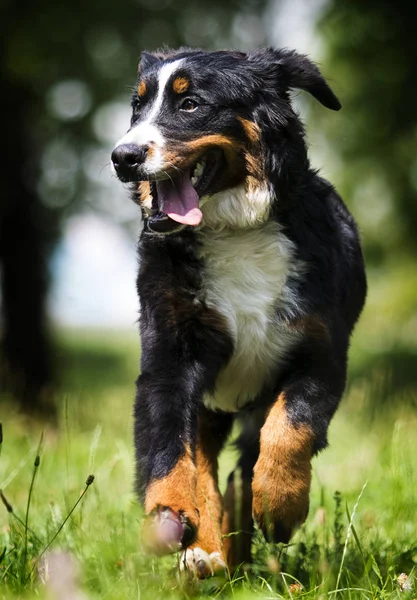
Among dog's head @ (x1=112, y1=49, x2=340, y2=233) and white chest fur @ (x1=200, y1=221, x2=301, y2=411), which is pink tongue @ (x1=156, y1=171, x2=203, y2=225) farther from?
white chest fur @ (x1=200, y1=221, x2=301, y2=411)

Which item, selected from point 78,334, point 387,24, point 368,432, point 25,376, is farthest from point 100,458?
point 78,334

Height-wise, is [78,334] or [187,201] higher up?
[187,201]

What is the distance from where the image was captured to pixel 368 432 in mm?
6254

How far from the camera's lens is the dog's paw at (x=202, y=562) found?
3.36 meters

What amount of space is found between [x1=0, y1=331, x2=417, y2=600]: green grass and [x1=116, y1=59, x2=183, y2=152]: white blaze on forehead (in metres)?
1.06

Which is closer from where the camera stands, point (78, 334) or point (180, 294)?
Result: point (180, 294)

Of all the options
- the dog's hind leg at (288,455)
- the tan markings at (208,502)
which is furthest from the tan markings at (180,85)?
the tan markings at (208,502)

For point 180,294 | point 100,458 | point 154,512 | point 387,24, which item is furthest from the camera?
point 387,24

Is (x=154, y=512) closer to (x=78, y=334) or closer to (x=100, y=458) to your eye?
Answer: (x=100, y=458)

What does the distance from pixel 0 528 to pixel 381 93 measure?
882 cm

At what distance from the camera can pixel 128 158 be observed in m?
3.45

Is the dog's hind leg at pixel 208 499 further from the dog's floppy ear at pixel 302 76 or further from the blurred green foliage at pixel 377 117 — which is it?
the blurred green foliage at pixel 377 117

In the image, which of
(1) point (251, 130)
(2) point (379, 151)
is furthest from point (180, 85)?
(2) point (379, 151)

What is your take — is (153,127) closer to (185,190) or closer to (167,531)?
(185,190)
